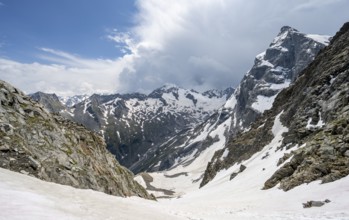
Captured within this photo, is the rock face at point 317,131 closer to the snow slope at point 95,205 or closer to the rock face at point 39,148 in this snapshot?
the snow slope at point 95,205

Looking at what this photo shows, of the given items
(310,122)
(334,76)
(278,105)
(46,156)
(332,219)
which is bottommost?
(332,219)

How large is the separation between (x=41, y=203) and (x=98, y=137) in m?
47.8

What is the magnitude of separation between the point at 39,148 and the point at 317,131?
57.0 m

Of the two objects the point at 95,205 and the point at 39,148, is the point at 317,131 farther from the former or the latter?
the point at 95,205

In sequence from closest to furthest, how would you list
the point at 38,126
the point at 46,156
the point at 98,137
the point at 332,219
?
the point at 332,219 → the point at 46,156 → the point at 38,126 → the point at 98,137

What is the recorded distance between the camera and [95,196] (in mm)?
30391

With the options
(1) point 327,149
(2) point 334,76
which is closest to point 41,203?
(1) point 327,149

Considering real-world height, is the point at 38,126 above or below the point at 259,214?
above

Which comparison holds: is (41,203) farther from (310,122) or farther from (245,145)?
(245,145)

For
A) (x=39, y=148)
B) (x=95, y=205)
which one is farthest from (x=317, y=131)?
(x=95, y=205)

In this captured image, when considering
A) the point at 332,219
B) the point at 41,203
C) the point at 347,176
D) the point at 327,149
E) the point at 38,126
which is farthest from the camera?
the point at 327,149

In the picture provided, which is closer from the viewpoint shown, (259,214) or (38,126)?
(259,214)

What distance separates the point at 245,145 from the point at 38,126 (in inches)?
4696

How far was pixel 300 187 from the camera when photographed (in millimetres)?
42719
